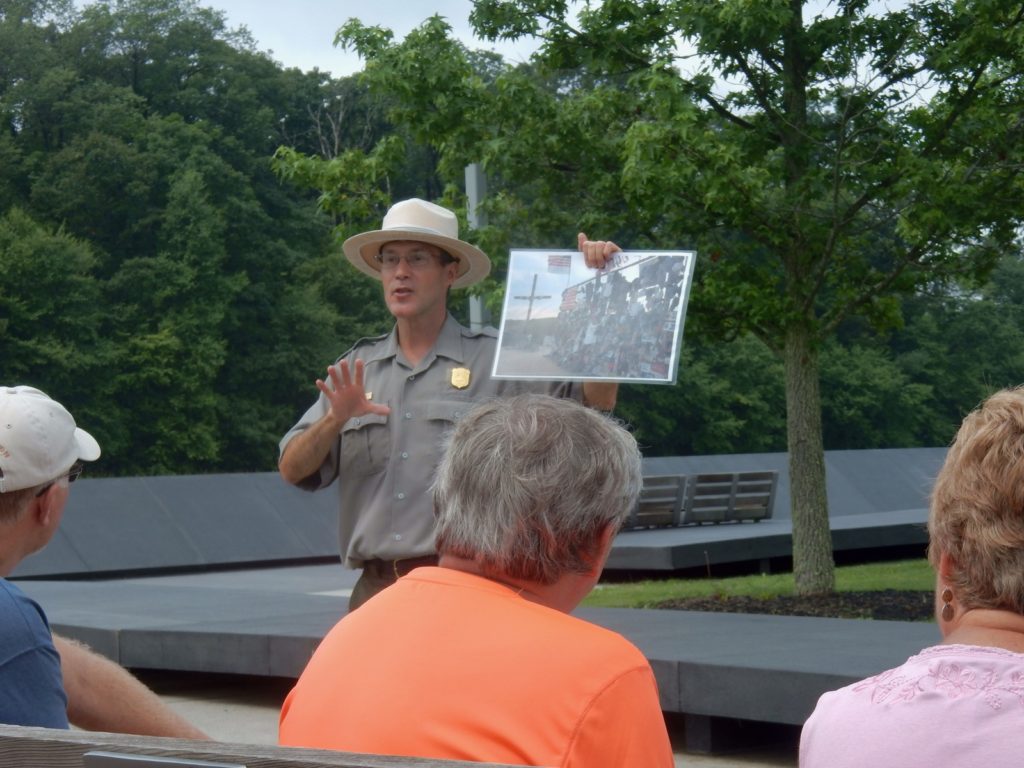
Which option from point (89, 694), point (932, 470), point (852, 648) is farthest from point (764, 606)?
point (932, 470)

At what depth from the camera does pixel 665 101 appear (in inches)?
375

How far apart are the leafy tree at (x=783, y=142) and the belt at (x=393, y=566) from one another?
5.73 metres

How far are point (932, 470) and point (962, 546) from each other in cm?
2357

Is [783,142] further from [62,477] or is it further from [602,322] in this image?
[62,477]

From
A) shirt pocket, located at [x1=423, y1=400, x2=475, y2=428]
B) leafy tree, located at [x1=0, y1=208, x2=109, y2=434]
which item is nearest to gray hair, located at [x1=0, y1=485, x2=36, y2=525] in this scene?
shirt pocket, located at [x1=423, y1=400, x2=475, y2=428]

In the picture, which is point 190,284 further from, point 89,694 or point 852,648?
point 89,694

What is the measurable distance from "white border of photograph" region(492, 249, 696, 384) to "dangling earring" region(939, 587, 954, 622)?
2.06 metres

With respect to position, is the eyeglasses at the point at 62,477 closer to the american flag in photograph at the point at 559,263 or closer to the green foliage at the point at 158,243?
the american flag in photograph at the point at 559,263

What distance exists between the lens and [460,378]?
172 inches

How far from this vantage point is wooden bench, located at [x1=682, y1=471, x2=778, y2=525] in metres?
17.9

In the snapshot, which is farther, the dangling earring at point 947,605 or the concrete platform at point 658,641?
the concrete platform at point 658,641

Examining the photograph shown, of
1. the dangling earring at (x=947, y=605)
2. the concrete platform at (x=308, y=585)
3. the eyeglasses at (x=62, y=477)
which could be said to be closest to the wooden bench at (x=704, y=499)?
the concrete platform at (x=308, y=585)

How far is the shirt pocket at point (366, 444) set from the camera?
170 inches

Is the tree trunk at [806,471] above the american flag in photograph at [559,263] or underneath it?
underneath
